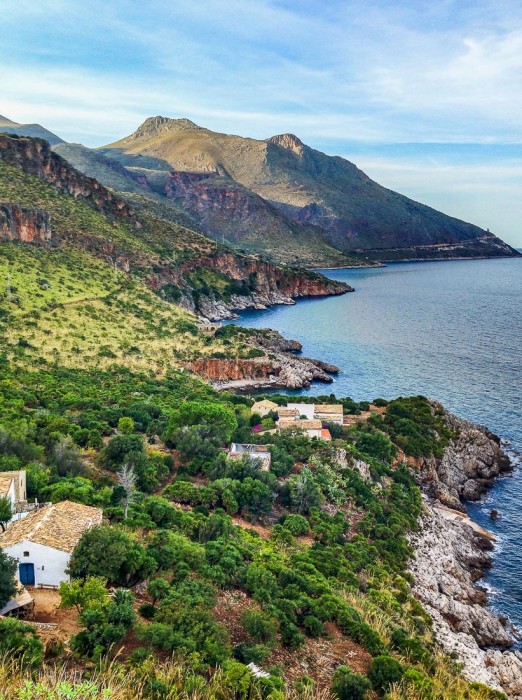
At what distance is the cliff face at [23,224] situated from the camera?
270ft

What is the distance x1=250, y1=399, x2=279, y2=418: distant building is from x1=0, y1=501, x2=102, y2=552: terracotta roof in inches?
1303

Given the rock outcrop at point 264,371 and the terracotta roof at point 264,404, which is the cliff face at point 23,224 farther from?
the terracotta roof at point 264,404

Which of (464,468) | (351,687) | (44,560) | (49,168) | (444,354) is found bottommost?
(464,468)

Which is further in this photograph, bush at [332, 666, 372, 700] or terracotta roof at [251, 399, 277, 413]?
terracotta roof at [251, 399, 277, 413]

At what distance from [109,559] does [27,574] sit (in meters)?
2.58

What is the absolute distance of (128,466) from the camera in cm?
3147

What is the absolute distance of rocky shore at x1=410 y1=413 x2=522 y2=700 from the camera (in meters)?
25.5

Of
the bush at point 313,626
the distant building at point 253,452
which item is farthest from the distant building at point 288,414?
the bush at point 313,626

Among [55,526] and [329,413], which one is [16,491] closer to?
[55,526]

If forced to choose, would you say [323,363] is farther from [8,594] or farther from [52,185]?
[8,594]

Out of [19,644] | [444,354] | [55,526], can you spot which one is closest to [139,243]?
[444,354]

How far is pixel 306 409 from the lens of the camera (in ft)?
180

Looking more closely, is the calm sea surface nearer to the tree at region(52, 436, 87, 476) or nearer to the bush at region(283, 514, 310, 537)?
the bush at region(283, 514, 310, 537)

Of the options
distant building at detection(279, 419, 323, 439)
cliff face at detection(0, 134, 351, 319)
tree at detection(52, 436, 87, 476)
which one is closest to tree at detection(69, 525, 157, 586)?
tree at detection(52, 436, 87, 476)
